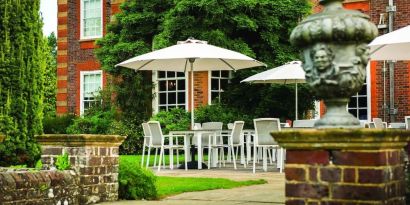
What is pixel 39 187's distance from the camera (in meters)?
6.73

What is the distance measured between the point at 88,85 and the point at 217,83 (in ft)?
18.0

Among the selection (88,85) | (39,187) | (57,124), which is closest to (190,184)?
(39,187)

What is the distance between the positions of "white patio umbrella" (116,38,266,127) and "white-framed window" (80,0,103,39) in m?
8.62

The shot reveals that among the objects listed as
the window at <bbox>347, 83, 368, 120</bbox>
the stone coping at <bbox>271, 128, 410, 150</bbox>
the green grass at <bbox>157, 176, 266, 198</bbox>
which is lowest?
the green grass at <bbox>157, 176, 266, 198</bbox>

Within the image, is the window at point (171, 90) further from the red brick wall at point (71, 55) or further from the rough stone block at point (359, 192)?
the rough stone block at point (359, 192)

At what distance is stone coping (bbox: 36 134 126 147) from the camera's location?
24.4ft

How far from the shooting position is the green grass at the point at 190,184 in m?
8.86

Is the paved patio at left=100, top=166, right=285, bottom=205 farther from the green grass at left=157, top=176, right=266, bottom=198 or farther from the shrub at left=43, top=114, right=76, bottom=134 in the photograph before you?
the shrub at left=43, top=114, right=76, bottom=134

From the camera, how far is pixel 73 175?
7285 millimetres

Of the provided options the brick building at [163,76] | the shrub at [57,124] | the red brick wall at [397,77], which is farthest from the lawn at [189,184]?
the shrub at [57,124]

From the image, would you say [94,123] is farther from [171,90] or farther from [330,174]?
[330,174]

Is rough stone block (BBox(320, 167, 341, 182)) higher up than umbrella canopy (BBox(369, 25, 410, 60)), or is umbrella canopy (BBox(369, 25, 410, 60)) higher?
umbrella canopy (BBox(369, 25, 410, 60))

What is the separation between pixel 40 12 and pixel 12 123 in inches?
60.0

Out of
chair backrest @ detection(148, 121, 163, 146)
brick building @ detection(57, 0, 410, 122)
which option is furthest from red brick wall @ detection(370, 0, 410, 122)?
chair backrest @ detection(148, 121, 163, 146)
